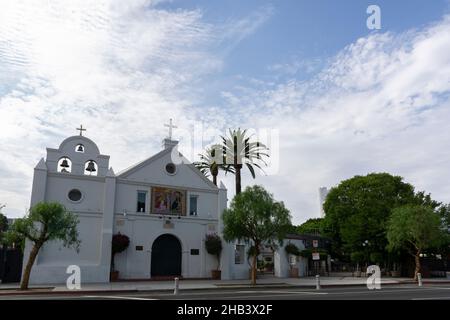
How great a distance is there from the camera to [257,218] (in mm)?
28531

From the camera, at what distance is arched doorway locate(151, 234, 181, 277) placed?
32.8 meters

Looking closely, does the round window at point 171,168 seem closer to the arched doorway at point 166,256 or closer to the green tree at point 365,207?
the arched doorway at point 166,256

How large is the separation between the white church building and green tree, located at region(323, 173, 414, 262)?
457 inches

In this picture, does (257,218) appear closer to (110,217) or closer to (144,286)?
(144,286)

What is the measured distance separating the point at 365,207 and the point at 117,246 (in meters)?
23.6

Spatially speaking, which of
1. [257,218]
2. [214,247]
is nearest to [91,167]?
[214,247]

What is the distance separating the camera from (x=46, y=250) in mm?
29125

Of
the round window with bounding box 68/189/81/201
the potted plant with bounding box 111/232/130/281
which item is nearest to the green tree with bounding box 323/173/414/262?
the potted plant with bounding box 111/232/130/281

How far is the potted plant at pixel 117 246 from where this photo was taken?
30156 millimetres

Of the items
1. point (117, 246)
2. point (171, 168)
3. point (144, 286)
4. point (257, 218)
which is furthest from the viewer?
point (171, 168)

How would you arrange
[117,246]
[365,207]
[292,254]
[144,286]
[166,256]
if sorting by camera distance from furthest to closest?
[365,207]
[292,254]
[166,256]
[117,246]
[144,286]
